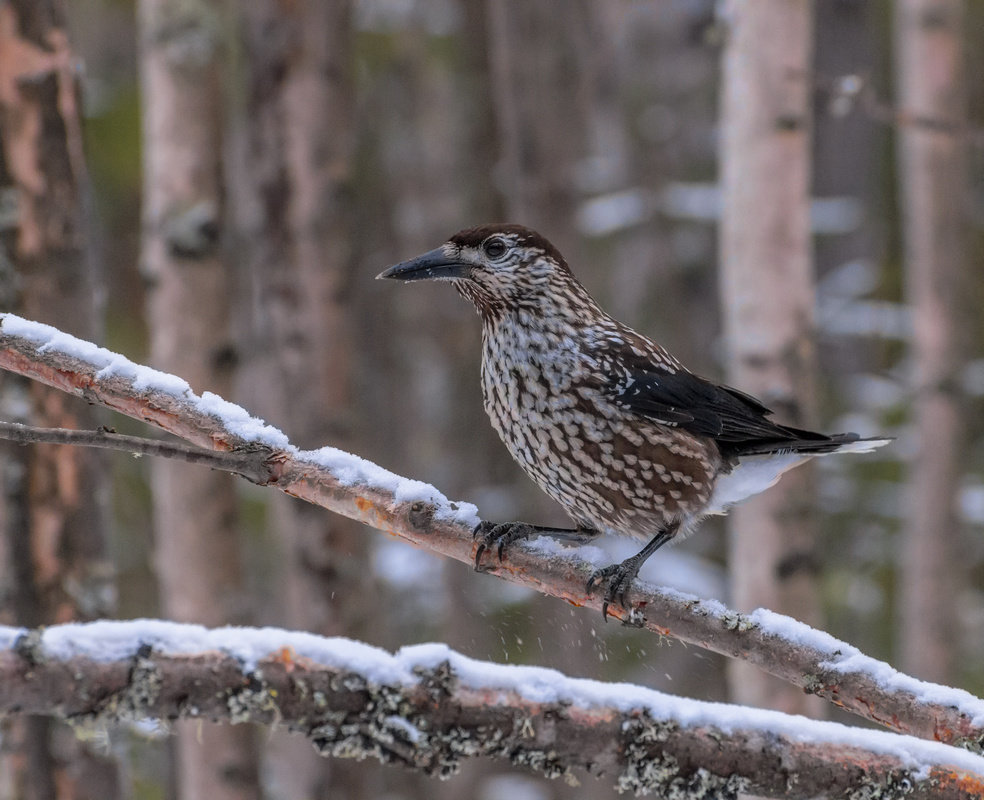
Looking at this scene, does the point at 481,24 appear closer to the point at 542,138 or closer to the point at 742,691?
the point at 542,138

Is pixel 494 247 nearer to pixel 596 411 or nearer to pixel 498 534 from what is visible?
pixel 596 411

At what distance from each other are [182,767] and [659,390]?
8.07 ft

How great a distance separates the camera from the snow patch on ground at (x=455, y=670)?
→ 68.9 inches

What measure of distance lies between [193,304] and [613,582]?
2234 mm

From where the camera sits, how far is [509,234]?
11.7 feet

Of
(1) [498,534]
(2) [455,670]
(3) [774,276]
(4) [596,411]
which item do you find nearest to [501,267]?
(4) [596,411]

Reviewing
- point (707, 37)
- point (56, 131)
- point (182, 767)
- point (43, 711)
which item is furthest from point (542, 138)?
point (43, 711)

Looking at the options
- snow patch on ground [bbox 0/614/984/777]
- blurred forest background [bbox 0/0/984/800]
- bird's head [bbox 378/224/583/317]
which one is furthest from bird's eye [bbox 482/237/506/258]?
snow patch on ground [bbox 0/614/984/777]

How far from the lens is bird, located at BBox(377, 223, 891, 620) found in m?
3.32

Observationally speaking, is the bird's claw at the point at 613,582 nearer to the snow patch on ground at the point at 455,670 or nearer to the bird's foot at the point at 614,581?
the bird's foot at the point at 614,581

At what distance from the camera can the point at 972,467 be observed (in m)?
8.48

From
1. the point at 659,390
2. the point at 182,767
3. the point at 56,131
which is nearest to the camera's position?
the point at 56,131

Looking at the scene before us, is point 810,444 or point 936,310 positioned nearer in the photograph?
point 810,444

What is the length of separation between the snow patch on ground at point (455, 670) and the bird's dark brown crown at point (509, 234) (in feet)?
5.71
